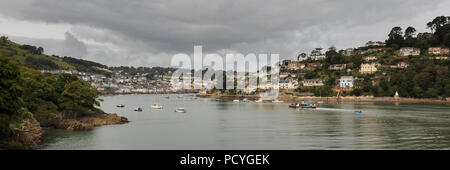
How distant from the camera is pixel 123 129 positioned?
131 feet

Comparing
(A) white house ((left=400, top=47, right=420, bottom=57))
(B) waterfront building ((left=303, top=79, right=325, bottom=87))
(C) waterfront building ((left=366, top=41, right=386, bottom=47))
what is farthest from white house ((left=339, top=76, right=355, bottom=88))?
(C) waterfront building ((left=366, top=41, right=386, bottom=47))

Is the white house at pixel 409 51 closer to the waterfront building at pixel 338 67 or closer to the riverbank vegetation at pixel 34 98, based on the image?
the waterfront building at pixel 338 67

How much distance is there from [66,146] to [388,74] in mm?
109340

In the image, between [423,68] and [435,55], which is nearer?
[423,68]

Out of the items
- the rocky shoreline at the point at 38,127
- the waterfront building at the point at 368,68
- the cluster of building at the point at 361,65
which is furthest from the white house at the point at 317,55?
the rocky shoreline at the point at 38,127

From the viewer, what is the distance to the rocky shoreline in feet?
81.0

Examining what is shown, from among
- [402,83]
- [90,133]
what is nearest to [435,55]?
[402,83]

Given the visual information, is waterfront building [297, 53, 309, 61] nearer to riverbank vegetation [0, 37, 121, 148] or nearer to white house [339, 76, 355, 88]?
white house [339, 76, 355, 88]

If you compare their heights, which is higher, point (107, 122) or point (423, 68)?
point (423, 68)
